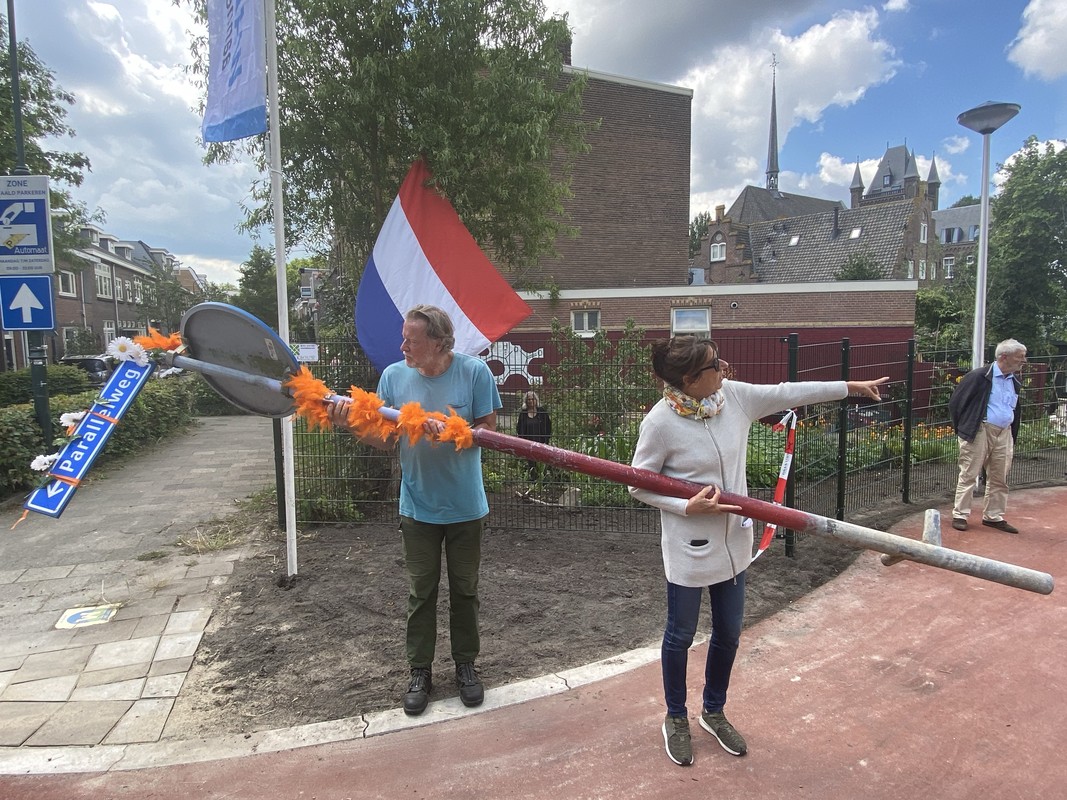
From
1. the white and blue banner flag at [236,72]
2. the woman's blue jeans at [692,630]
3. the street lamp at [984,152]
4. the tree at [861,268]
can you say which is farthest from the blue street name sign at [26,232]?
the tree at [861,268]

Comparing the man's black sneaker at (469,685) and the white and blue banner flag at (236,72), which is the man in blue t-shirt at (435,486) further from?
the white and blue banner flag at (236,72)

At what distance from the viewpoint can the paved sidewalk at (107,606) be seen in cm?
328

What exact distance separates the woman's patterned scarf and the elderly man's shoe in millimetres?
5521

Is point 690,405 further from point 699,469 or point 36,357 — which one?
point 36,357

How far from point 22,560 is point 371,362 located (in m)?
3.59

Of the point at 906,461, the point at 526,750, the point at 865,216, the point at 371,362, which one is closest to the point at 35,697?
the point at 526,750

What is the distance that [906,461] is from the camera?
279 inches

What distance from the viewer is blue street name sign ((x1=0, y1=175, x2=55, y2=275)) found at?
261 inches

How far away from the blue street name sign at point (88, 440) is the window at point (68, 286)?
4023 cm

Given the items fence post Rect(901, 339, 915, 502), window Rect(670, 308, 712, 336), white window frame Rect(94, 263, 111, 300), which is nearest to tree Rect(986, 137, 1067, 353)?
window Rect(670, 308, 712, 336)

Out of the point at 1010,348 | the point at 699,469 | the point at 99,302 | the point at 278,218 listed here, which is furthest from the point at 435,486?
the point at 99,302

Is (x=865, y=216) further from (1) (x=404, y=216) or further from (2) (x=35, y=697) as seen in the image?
(2) (x=35, y=697)

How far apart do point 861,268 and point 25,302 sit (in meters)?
38.8

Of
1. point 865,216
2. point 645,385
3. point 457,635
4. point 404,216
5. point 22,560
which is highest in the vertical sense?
point 865,216
